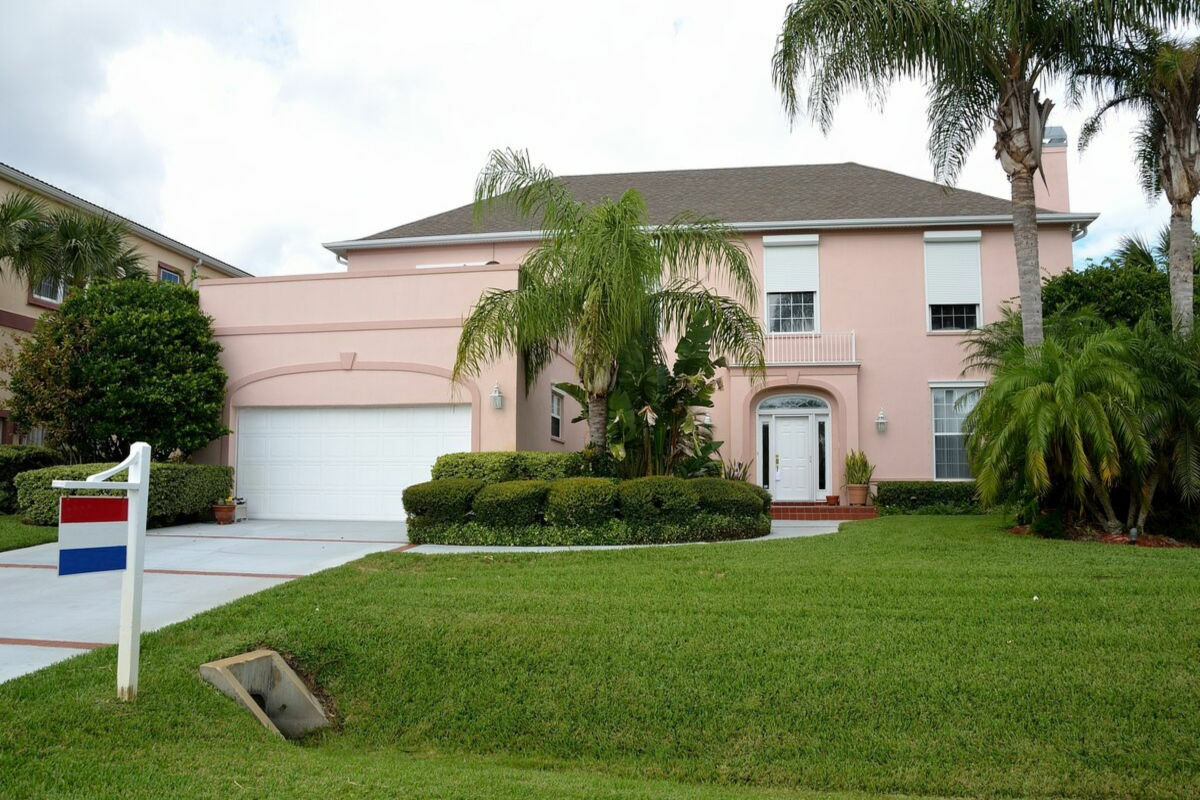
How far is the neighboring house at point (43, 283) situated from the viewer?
58.9 feet

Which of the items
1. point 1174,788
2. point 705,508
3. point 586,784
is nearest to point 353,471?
point 705,508

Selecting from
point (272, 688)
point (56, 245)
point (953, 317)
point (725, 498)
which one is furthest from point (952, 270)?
point (56, 245)

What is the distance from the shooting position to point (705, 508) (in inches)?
499

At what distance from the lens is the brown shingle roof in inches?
832

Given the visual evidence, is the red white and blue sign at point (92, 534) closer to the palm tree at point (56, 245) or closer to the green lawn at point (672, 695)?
the green lawn at point (672, 695)

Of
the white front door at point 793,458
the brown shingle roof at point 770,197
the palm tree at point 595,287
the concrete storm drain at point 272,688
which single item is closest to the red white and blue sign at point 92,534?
the concrete storm drain at point 272,688

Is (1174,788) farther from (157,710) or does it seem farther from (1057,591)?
(157,710)

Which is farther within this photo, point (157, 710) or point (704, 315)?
point (704, 315)

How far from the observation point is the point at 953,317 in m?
20.7

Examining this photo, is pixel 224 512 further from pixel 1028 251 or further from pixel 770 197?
pixel 770 197

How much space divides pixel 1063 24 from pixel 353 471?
13.3m

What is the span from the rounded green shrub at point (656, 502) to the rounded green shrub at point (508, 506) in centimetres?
120

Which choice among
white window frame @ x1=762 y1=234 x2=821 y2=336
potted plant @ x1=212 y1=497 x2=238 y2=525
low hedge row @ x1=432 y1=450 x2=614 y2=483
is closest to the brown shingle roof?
white window frame @ x1=762 y1=234 x2=821 y2=336

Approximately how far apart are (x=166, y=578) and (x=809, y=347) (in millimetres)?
15071
